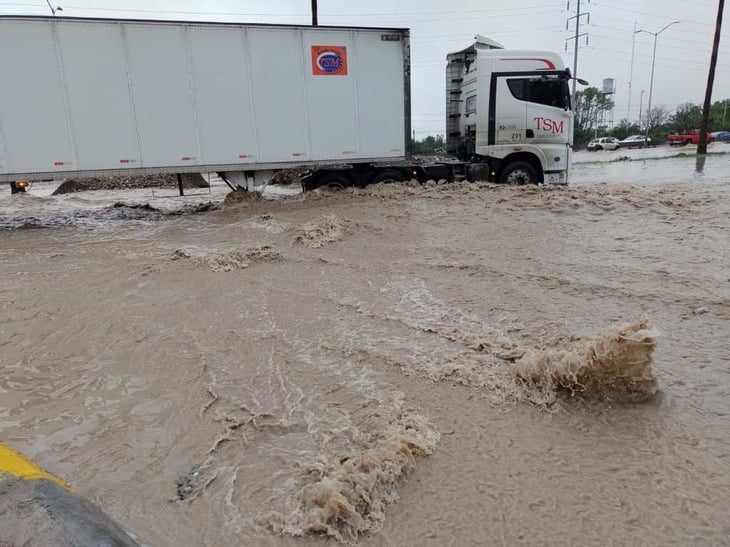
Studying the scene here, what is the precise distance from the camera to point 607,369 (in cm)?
333

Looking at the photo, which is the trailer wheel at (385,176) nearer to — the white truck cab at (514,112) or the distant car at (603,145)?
the white truck cab at (514,112)

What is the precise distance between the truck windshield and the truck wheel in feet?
5.05

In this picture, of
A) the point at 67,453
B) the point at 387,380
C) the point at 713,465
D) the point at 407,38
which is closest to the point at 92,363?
the point at 67,453

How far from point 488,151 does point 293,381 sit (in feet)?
33.1

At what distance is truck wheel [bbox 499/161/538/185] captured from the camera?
12.5 metres

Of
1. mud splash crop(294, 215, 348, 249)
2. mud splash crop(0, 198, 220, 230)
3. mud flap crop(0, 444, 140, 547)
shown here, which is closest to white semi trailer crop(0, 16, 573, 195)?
mud splash crop(0, 198, 220, 230)

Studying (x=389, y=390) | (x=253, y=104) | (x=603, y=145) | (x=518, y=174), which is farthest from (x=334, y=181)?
(x=603, y=145)

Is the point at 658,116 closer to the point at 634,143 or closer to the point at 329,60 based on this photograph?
the point at 634,143

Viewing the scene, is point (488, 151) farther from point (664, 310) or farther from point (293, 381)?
point (293, 381)

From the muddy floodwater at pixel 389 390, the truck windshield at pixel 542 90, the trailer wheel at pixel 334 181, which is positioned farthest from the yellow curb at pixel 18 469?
the truck windshield at pixel 542 90

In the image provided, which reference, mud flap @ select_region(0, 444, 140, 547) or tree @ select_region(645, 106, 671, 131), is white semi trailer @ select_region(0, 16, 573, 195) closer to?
mud flap @ select_region(0, 444, 140, 547)

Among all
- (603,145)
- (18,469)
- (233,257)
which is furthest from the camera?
(603,145)

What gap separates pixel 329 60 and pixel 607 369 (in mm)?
10062

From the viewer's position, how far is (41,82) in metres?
9.73
